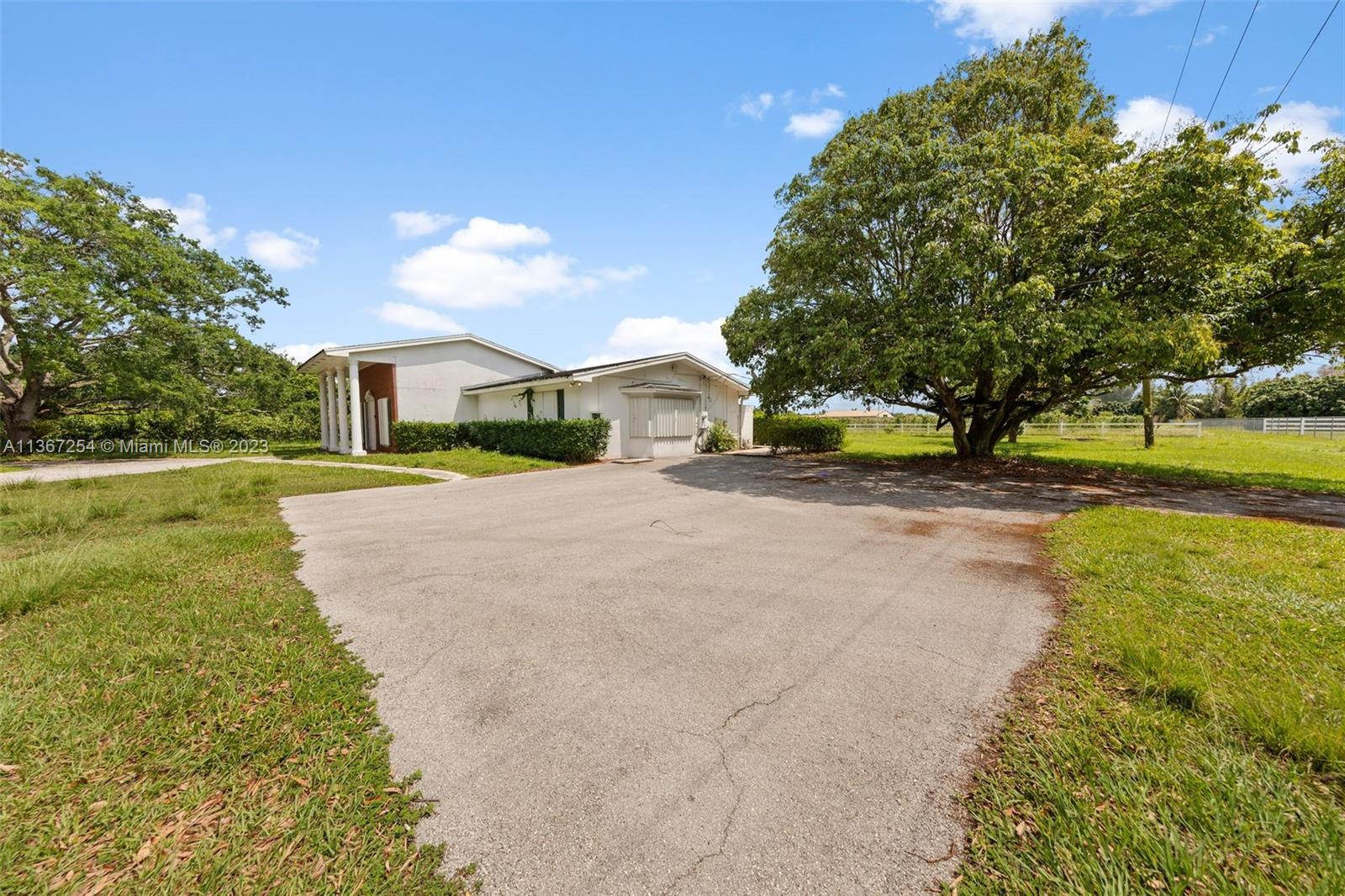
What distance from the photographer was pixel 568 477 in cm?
1245

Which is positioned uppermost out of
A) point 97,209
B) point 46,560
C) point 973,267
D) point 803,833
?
point 97,209

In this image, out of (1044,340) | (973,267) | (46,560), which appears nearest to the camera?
(46,560)

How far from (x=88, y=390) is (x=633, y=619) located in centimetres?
2612

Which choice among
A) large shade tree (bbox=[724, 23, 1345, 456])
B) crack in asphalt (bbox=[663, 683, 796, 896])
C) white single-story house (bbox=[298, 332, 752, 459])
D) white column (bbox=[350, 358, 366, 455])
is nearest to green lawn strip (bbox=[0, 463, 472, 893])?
crack in asphalt (bbox=[663, 683, 796, 896])

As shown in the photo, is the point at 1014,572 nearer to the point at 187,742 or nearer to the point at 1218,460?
the point at 187,742

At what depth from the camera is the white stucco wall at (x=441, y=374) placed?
63.3 feet

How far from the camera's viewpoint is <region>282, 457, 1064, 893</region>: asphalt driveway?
1.88m

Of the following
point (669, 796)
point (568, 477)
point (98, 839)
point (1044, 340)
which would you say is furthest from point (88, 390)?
point (1044, 340)

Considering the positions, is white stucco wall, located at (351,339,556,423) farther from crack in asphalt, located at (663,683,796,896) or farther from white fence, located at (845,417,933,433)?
white fence, located at (845,417,933,433)

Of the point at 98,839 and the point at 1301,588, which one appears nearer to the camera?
the point at 98,839

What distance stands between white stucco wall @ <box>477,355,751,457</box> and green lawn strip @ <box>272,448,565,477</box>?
2306 millimetres

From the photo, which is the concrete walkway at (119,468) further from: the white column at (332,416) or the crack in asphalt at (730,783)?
the crack in asphalt at (730,783)

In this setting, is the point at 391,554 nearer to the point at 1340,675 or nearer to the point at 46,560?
the point at 46,560

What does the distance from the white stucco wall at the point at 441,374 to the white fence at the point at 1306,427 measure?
47002mm
